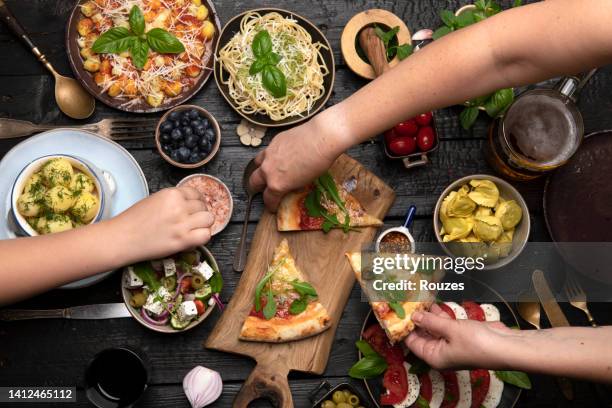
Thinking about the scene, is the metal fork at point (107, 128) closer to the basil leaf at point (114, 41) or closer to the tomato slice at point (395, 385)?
the basil leaf at point (114, 41)

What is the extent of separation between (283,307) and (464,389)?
834mm

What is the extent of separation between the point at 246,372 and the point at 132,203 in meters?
0.88

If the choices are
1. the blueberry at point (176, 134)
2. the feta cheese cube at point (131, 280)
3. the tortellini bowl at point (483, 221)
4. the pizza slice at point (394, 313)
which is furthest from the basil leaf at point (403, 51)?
the feta cheese cube at point (131, 280)

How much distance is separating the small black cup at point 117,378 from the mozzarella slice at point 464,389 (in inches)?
50.8

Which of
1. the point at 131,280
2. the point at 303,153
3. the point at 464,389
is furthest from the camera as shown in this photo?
the point at 464,389

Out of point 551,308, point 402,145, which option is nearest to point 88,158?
point 402,145

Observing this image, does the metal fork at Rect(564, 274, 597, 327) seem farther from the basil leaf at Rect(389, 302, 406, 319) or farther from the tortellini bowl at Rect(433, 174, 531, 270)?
the basil leaf at Rect(389, 302, 406, 319)

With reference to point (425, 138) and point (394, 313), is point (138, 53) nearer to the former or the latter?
point (425, 138)

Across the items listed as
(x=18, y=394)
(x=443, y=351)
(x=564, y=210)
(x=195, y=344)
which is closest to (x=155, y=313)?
(x=195, y=344)

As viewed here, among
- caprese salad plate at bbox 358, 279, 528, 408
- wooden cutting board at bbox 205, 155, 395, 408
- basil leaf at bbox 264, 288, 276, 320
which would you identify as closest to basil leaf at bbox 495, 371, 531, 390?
caprese salad plate at bbox 358, 279, 528, 408

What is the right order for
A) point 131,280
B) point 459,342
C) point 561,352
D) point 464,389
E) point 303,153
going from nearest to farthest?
1. point 561,352
2. point 459,342
3. point 303,153
4. point 131,280
5. point 464,389

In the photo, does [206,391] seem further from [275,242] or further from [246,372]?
[275,242]

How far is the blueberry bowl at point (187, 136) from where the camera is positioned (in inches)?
94.6

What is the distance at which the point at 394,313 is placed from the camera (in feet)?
7.59
